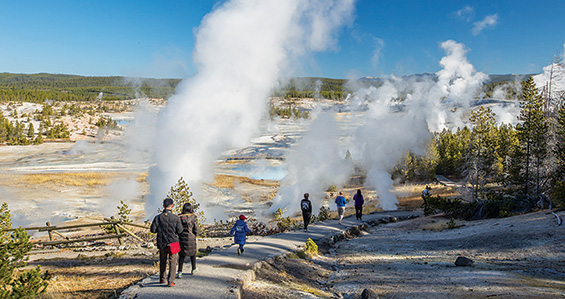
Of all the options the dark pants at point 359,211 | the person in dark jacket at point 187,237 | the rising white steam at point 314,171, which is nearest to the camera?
the person in dark jacket at point 187,237

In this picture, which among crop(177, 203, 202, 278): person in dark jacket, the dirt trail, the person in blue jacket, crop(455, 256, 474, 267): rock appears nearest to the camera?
crop(177, 203, 202, 278): person in dark jacket

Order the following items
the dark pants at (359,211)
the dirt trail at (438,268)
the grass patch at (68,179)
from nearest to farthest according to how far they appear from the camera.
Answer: the dirt trail at (438,268), the dark pants at (359,211), the grass patch at (68,179)

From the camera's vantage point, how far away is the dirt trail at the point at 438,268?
7.77m

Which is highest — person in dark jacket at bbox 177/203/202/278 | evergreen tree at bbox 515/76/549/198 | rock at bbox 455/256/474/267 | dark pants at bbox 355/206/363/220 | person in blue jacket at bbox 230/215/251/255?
evergreen tree at bbox 515/76/549/198

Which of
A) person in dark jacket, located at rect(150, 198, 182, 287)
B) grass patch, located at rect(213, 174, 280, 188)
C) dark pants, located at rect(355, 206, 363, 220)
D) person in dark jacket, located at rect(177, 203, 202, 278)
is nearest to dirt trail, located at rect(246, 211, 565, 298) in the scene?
person in dark jacket, located at rect(177, 203, 202, 278)

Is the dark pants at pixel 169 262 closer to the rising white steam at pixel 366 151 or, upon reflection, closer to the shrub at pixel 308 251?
the shrub at pixel 308 251

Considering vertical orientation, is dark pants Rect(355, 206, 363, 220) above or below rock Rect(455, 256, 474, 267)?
below

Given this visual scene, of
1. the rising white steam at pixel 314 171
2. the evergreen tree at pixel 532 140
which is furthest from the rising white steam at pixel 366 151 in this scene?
the evergreen tree at pixel 532 140

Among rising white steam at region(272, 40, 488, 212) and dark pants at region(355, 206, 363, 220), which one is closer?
dark pants at region(355, 206, 363, 220)

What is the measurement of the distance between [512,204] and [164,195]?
23090 mm

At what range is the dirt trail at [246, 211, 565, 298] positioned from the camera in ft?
25.5

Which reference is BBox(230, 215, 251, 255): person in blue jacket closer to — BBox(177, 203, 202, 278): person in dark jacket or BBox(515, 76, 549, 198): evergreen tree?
BBox(177, 203, 202, 278): person in dark jacket

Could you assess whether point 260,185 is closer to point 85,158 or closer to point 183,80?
point 183,80

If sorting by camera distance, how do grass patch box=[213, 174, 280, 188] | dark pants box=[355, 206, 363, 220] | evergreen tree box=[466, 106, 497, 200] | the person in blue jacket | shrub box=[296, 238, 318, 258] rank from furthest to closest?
grass patch box=[213, 174, 280, 188], evergreen tree box=[466, 106, 497, 200], dark pants box=[355, 206, 363, 220], shrub box=[296, 238, 318, 258], the person in blue jacket
